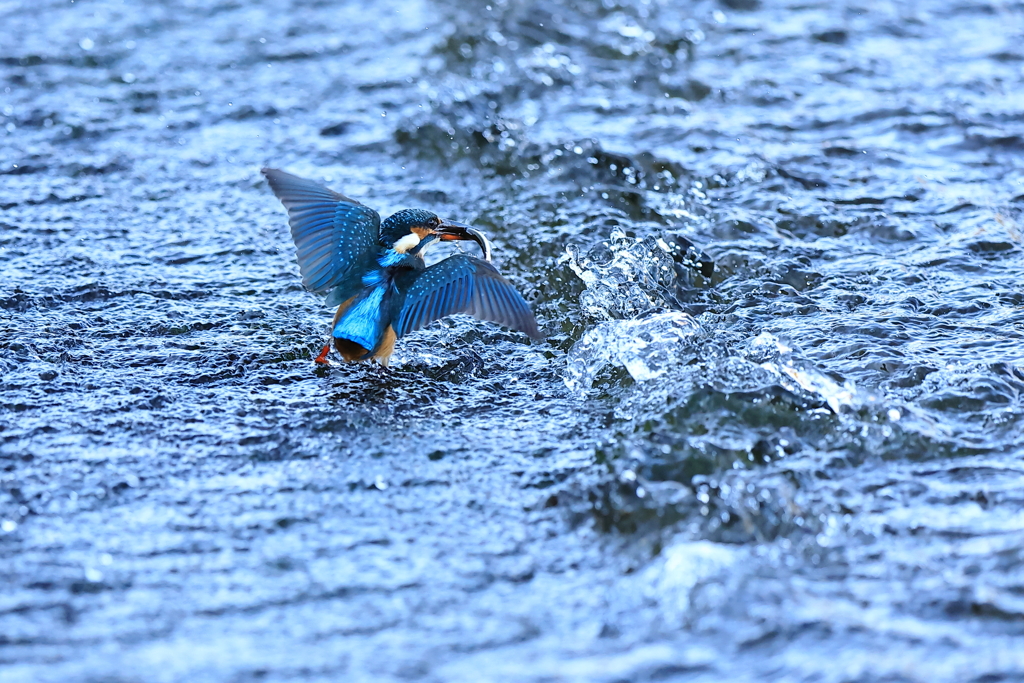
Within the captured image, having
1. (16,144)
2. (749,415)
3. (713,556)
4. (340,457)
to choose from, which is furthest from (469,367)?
(16,144)

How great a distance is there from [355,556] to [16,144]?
3.81 meters

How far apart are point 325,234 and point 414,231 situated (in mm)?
330

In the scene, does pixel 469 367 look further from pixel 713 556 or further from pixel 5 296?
pixel 5 296

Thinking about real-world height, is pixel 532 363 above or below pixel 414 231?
below

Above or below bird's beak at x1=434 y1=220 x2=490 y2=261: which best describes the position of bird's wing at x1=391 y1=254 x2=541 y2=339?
below

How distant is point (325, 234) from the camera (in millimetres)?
4141

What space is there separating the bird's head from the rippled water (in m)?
0.39

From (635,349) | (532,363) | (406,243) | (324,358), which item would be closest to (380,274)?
(406,243)

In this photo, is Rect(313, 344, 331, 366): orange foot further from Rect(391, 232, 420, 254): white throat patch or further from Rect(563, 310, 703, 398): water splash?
Rect(563, 310, 703, 398): water splash

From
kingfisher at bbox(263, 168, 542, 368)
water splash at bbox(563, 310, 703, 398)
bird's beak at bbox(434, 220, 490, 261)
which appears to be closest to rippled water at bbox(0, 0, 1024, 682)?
water splash at bbox(563, 310, 703, 398)

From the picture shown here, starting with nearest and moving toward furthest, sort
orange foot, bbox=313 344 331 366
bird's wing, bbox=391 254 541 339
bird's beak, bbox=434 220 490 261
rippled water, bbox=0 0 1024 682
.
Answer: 1. rippled water, bbox=0 0 1024 682
2. bird's wing, bbox=391 254 541 339
3. orange foot, bbox=313 344 331 366
4. bird's beak, bbox=434 220 490 261

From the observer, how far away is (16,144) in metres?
5.72

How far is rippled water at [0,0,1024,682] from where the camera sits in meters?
2.75

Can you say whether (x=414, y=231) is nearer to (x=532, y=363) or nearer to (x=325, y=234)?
(x=325, y=234)
